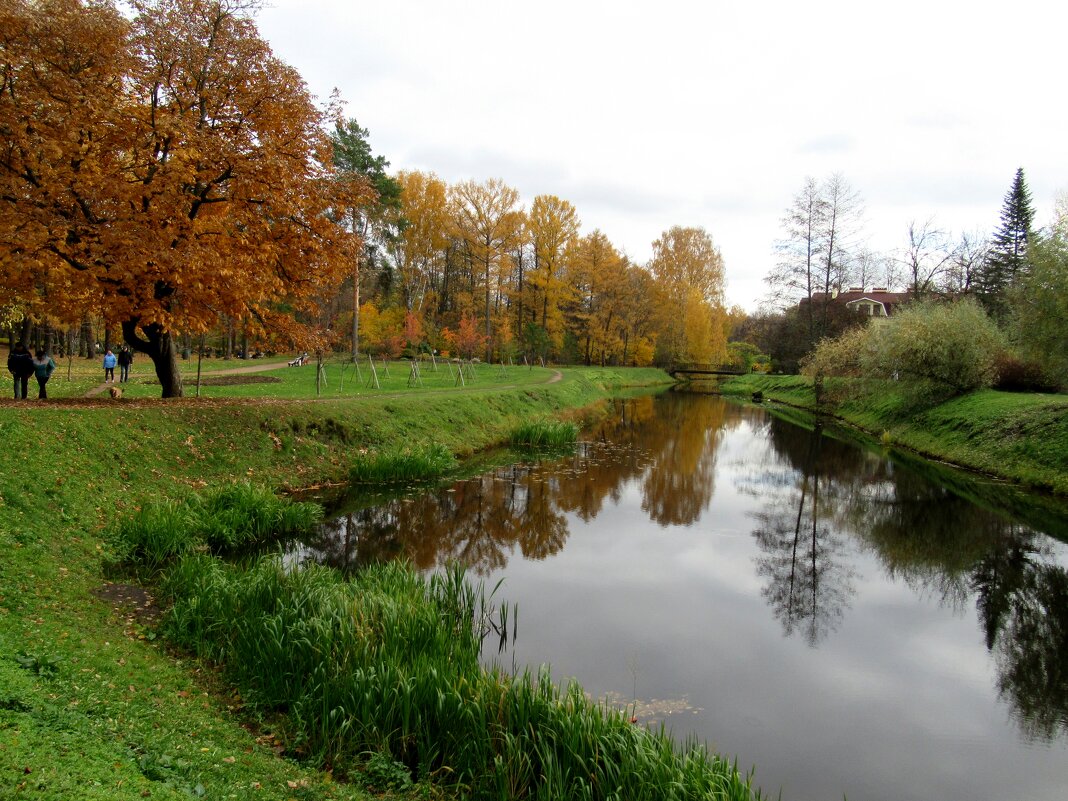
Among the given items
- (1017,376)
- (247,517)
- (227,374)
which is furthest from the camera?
(227,374)

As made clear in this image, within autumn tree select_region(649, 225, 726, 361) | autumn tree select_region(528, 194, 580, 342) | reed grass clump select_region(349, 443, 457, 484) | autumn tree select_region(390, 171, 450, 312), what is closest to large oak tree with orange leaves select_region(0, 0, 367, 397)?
reed grass clump select_region(349, 443, 457, 484)

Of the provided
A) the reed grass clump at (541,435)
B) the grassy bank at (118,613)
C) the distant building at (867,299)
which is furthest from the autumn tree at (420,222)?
the grassy bank at (118,613)

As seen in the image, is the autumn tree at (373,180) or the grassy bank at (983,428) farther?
the autumn tree at (373,180)

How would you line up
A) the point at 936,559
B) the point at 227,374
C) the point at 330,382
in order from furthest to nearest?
1. the point at 227,374
2. the point at 330,382
3. the point at 936,559

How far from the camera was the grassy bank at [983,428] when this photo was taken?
56.6 feet

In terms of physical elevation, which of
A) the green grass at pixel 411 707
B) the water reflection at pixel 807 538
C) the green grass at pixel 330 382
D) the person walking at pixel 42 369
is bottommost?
the water reflection at pixel 807 538

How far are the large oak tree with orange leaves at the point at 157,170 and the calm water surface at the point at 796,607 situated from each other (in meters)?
6.27

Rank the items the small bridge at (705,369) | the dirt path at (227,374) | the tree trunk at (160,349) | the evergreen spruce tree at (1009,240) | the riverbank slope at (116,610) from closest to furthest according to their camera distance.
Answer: the riverbank slope at (116,610), the tree trunk at (160,349), the dirt path at (227,374), the evergreen spruce tree at (1009,240), the small bridge at (705,369)

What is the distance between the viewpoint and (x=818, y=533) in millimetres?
13414

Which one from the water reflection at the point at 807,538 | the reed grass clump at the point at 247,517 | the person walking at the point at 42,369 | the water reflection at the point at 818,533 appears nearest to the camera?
the water reflection at the point at 818,533

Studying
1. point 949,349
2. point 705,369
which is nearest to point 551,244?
point 705,369

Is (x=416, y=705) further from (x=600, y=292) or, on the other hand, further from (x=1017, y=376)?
(x=600, y=292)

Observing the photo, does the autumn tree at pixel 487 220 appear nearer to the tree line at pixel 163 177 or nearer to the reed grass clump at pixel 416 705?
the tree line at pixel 163 177

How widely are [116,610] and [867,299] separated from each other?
69.8 metres
